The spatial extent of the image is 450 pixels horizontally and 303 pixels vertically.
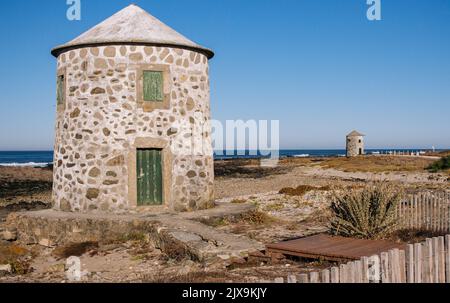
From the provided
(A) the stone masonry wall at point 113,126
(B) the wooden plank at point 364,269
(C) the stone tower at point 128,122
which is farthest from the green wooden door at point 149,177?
(B) the wooden plank at point 364,269

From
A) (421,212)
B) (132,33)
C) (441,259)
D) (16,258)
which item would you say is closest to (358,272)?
(441,259)

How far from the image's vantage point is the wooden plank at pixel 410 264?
5781 millimetres

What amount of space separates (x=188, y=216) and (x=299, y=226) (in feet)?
9.33

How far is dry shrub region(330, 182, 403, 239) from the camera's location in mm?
9758

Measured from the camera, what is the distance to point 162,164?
45.6 ft

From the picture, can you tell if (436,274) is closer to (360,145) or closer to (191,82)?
(191,82)

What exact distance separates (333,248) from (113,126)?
24.2 ft

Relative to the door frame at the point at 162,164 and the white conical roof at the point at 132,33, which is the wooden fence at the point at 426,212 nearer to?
the door frame at the point at 162,164

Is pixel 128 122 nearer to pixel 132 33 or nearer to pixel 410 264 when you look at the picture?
pixel 132 33

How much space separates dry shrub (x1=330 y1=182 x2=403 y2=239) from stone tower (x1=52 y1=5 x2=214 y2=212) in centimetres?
534

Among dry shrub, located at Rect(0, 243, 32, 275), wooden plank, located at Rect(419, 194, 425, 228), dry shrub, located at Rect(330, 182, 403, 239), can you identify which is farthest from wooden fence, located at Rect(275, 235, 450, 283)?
dry shrub, located at Rect(0, 243, 32, 275)

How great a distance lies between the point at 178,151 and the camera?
14.1m

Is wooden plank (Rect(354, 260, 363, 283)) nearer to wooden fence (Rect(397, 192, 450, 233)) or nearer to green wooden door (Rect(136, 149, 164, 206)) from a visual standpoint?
wooden fence (Rect(397, 192, 450, 233))
